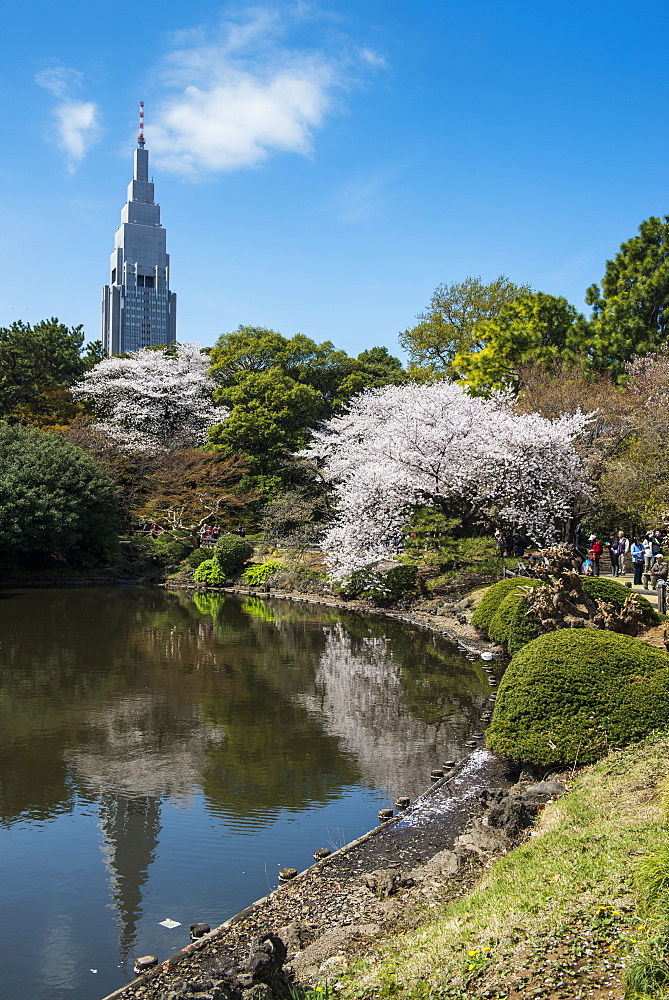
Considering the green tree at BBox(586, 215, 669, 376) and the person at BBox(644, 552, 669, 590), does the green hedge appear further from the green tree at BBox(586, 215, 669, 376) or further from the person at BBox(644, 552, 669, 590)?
the green tree at BBox(586, 215, 669, 376)

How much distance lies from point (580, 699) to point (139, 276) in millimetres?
149780

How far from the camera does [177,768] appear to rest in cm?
912

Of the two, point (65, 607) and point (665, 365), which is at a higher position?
point (665, 365)

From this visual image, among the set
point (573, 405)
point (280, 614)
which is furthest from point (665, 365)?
point (280, 614)

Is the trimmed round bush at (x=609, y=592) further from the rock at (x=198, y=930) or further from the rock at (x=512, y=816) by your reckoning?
the rock at (x=198, y=930)

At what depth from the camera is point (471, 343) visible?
41.9 m

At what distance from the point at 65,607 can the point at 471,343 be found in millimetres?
27493

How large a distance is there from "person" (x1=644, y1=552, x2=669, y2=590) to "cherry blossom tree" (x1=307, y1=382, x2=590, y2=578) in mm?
3076

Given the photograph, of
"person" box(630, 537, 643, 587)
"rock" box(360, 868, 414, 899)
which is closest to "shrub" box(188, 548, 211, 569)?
"person" box(630, 537, 643, 587)

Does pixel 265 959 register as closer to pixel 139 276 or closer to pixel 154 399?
pixel 154 399

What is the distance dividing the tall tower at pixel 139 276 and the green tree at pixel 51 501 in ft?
390

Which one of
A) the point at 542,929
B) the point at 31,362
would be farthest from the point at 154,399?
the point at 542,929

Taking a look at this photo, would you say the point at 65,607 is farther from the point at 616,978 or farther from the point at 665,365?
the point at 616,978

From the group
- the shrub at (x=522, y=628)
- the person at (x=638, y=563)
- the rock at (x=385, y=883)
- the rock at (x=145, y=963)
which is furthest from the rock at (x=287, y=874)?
the person at (x=638, y=563)
